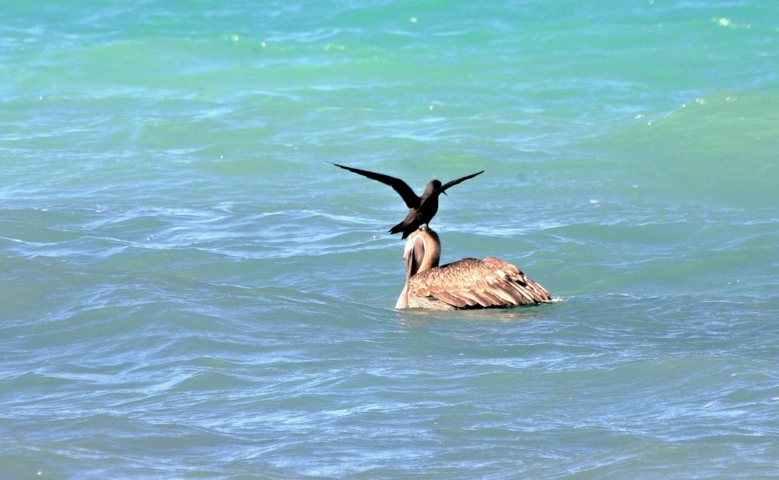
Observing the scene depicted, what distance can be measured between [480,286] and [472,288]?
67mm

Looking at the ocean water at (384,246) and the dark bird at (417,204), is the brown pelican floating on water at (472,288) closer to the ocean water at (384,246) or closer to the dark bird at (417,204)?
the ocean water at (384,246)

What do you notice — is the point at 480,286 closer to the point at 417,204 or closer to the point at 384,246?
the point at 417,204

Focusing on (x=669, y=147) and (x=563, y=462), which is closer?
(x=563, y=462)

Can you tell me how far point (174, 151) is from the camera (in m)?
17.8

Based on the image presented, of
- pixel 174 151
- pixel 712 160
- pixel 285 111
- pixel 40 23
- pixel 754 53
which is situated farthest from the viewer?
pixel 40 23

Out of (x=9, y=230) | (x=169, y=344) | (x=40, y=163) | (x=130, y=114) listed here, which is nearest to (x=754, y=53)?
(x=130, y=114)

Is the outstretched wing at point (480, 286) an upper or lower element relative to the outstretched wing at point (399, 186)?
lower

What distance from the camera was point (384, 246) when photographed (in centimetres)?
1275

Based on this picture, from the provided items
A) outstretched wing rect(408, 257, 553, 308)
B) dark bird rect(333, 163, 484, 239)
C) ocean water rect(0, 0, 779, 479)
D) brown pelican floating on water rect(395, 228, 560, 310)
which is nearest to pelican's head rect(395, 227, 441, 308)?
dark bird rect(333, 163, 484, 239)

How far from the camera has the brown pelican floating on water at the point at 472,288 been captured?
1023 centimetres

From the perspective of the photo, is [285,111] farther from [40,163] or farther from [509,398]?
[509,398]

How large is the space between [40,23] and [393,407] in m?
24.6

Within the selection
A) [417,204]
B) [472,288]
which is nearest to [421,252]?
[417,204]

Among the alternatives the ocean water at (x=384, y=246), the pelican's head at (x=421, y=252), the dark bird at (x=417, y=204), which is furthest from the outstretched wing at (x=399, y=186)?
the ocean water at (x=384, y=246)
